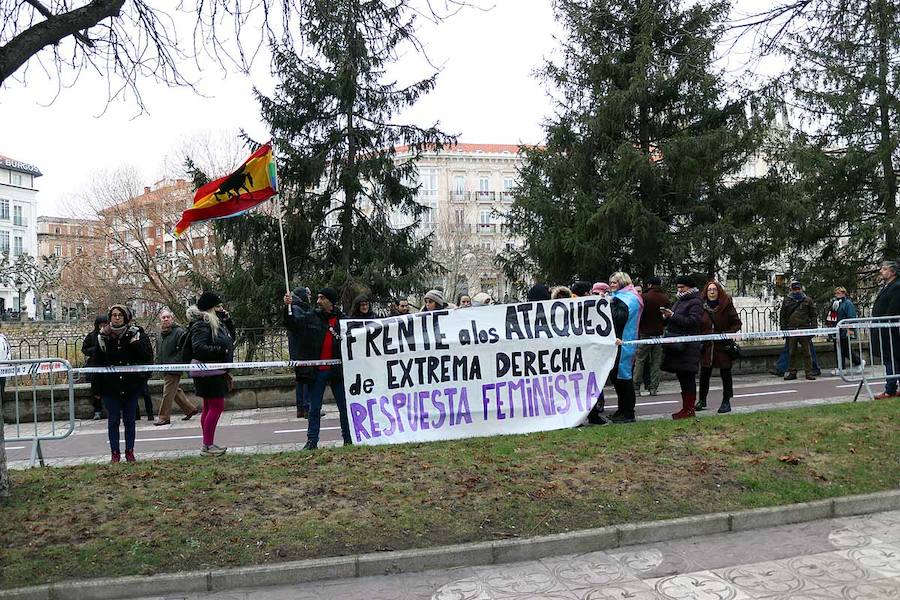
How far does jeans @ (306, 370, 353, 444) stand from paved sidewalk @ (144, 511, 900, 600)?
144 inches

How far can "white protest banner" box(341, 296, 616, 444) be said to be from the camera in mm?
8758

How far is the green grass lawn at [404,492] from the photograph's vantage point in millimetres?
5410

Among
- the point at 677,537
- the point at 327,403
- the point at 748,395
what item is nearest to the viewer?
the point at 677,537

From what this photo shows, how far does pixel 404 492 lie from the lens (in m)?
6.33

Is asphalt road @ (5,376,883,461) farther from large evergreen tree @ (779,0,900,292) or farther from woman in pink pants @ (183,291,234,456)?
large evergreen tree @ (779,0,900,292)

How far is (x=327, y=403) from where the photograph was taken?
48.4 ft

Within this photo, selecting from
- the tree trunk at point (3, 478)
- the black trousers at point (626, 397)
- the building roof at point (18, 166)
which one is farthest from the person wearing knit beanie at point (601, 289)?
the building roof at point (18, 166)

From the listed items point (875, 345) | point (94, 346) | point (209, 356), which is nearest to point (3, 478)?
point (209, 356)

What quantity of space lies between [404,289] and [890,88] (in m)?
13.4

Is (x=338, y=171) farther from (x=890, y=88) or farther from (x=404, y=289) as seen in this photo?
(x=890, y=88)

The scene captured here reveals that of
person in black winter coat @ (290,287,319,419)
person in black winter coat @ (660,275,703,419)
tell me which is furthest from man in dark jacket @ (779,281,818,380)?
person in black winter coat @ (290,287,319,419)

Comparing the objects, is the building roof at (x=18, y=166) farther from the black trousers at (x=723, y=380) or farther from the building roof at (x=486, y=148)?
the black trousers at (x=723, y=380)

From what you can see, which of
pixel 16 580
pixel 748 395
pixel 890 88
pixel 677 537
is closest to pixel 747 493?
pixel 677 537

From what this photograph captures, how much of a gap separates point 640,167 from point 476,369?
33.1ft
